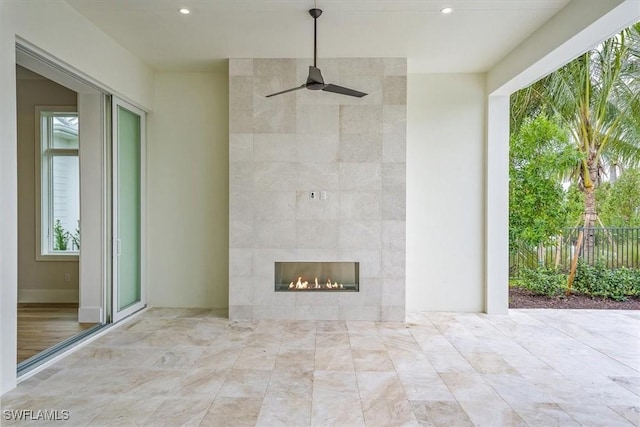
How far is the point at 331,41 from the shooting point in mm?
3986

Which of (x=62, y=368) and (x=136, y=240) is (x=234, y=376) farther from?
(x=136, y=240)

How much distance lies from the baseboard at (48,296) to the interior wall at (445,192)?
479cm

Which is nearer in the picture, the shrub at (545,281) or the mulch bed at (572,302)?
the mulch bed at (572,302)

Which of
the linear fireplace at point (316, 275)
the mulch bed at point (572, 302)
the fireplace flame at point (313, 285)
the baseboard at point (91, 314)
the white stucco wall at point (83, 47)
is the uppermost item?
the white stucco wall at point (83, 47)

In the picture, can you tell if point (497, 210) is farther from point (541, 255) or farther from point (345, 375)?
point (345, 375)

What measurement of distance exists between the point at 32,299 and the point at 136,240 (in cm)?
201

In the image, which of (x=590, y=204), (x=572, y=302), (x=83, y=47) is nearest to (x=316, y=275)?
(x=83, y=47)

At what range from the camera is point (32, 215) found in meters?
5.37

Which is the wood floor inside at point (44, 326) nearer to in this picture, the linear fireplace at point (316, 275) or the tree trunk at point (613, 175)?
the linear fireplace at point (316, 275)

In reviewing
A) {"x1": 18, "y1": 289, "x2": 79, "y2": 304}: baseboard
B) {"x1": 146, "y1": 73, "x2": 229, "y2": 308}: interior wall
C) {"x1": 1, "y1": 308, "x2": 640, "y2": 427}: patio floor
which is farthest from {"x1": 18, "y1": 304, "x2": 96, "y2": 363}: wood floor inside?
{"x1": 146, "y1": 73, "x2": 229, "y2": 308}: interior wall

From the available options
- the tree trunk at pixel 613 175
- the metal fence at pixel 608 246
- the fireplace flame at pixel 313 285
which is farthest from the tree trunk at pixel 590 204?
the fireplace flame at pixel 313 285

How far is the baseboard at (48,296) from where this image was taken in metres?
5.30

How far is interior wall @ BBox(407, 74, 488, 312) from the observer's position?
4.85 m

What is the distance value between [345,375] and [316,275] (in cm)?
180
